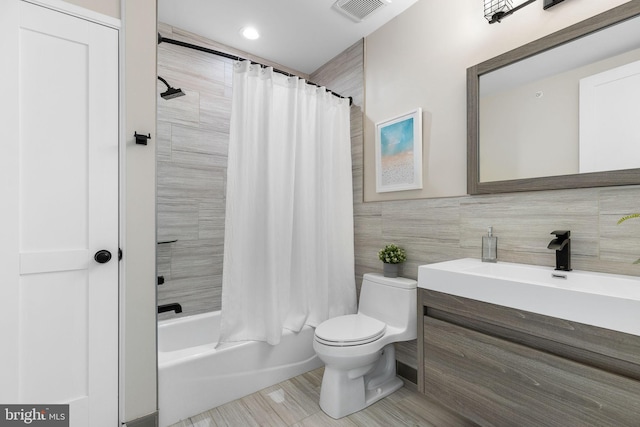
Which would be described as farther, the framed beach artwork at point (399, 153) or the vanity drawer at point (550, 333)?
the framed beach artwork at point (399, 153)

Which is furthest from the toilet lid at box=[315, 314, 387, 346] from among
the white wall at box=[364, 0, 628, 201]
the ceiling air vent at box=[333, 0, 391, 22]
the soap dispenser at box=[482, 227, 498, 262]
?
the ceiling air vent at box=[333, 0, 391, 22]

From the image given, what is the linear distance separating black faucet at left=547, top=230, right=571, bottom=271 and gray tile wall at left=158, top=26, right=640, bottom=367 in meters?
0.10

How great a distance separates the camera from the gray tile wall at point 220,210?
1.63 metres

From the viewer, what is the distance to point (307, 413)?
5.62 ft

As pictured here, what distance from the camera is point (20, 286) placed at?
127 centimetres

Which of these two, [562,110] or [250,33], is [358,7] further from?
[562,110]

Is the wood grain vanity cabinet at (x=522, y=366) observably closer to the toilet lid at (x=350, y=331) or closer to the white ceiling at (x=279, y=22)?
the toilet lid at (x=350, y=331)

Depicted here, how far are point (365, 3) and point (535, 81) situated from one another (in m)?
1.18

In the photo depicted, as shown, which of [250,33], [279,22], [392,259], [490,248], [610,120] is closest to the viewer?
[610,120]

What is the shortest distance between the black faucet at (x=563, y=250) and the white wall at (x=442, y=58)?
56 cm

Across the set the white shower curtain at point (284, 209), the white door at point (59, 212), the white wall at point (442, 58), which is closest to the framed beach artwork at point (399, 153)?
the white wall at point (442, 58)

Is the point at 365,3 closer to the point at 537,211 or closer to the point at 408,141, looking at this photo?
the point at 408,141

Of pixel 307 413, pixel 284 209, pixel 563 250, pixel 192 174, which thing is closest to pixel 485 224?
pixel 563 250

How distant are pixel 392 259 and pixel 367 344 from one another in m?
0.59
